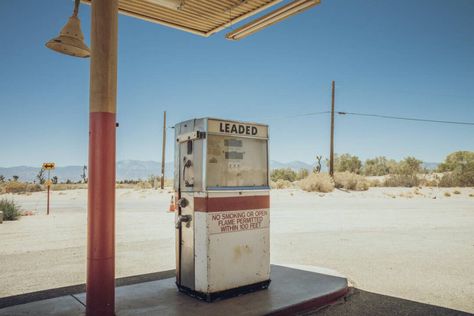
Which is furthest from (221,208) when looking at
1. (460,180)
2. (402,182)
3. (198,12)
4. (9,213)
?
(460,180)

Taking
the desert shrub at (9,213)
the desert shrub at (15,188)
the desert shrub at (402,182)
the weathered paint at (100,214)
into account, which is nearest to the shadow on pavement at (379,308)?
the weathered paint at (100,214)

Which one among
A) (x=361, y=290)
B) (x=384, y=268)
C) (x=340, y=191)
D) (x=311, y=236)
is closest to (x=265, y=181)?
(x=361, y=290)

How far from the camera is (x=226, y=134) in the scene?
16.1ft

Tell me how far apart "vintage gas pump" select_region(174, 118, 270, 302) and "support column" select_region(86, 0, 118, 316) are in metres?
1.09

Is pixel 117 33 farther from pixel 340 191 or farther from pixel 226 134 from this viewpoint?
pixel 340 191

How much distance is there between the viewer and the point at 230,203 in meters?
4.86

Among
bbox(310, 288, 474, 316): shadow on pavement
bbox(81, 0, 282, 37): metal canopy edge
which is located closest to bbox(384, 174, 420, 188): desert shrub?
bbox(81, 0, 282, 37): metal canopy edge

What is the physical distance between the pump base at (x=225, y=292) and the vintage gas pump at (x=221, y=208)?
0.4 inches

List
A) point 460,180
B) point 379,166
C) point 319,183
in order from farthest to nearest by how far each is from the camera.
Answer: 1. point 379,166
2. point 460,180
3. point 319,183

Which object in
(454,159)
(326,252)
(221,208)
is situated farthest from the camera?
(454,159)

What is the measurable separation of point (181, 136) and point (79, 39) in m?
1.67

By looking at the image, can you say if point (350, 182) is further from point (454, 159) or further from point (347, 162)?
point (454, 159)

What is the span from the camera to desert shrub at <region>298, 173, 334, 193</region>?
102 feet

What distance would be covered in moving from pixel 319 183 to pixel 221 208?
90.6ft
